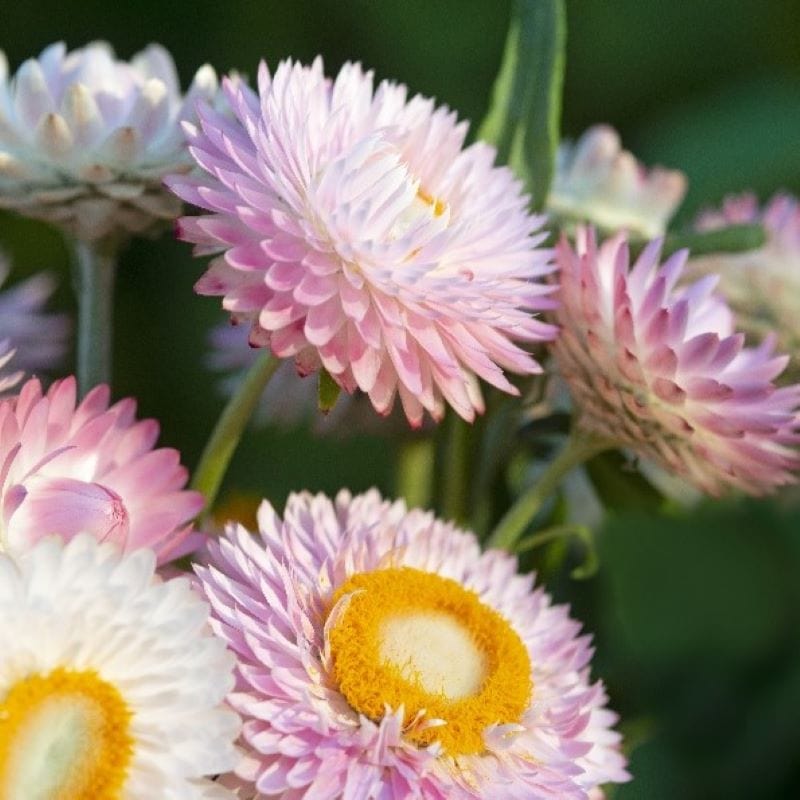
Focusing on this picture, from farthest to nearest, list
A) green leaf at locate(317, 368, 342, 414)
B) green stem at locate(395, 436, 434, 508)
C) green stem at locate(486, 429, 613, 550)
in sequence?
green stem at locate(395, 436, 434, 508) < green stem at locate(486, 429, 613, 550) < green leaf at locate(317, 368, 342, 414)

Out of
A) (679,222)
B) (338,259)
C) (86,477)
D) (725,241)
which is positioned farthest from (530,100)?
(679,222)

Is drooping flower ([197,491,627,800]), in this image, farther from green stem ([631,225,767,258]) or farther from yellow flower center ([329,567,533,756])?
green stem ([631,225,767,258])

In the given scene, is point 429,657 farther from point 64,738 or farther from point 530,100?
point 530,100

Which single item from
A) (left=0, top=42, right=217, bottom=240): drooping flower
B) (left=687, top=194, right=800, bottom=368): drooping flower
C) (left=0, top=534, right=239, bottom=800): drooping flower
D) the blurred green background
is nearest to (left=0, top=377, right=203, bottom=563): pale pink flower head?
(left=0, top=534, right=239, bottom=800): drooping flower

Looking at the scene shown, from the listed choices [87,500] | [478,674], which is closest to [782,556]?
[478,674]

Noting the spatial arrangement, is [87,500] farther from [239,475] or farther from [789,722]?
[239,475]

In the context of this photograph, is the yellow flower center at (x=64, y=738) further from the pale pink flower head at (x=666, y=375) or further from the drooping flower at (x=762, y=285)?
the drooping flower at (x=762, y=285)

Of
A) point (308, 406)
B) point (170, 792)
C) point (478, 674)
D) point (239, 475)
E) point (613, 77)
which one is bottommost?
point (170, 792)
